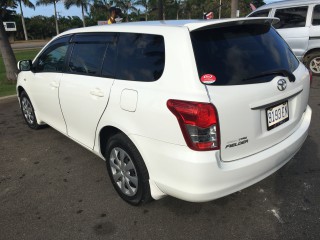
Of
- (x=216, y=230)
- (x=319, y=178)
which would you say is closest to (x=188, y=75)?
(x=216, y=230)

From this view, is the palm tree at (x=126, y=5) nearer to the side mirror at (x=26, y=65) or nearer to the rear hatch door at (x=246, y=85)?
the side mirror at (x=26, y=65)

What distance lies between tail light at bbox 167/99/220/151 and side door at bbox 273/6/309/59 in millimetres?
7361

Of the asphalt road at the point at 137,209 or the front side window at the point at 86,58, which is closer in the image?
the asphalt road at the point at 137,209

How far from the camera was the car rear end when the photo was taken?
92.8 inches

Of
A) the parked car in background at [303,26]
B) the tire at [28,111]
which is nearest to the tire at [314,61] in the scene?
the parked car in background at [303,26]

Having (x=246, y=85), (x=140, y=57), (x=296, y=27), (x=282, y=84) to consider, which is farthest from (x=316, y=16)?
(x=140, y=57)

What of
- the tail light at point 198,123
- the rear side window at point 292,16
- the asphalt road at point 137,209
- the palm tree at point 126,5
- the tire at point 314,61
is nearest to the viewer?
the tail light at point 198,123

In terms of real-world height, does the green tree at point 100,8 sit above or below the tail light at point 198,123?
above

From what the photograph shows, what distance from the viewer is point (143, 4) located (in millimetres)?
59438

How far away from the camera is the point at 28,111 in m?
5.36

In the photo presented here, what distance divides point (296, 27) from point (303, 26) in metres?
0.18

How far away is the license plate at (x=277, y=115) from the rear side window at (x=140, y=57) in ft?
3.14

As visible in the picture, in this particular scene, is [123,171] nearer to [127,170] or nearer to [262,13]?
[127,170]

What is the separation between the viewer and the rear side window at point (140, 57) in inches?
104
